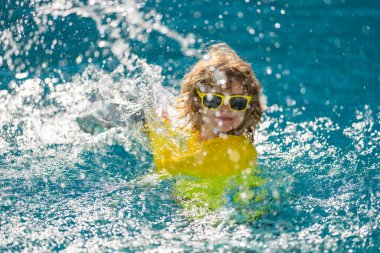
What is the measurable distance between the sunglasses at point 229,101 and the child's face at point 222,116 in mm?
29

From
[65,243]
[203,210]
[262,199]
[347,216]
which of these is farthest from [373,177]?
[65,243]

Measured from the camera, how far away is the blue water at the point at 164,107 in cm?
293

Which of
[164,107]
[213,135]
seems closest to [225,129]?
[213,135]

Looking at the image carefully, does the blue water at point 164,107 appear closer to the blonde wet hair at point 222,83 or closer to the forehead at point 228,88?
the blonde wet hair at point 222,83

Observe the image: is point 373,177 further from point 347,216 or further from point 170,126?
point 170,126

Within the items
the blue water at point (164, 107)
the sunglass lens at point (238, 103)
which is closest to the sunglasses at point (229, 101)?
the sunglass lens at point (238, 103)

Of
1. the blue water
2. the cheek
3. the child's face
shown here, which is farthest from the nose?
the blue water

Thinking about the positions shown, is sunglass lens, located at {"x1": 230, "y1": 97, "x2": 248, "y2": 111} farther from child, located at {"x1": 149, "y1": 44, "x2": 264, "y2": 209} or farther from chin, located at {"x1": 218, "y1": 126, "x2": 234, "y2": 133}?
chin, located at {"x1": 218, "y1": 126, "x2": 234, "y2": 133}

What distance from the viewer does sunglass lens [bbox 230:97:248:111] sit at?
120 inches

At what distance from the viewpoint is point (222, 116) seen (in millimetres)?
3158

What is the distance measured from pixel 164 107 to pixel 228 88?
34.9 inches

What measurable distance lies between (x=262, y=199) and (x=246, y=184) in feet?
0.39

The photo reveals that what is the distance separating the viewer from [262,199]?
314 centimetres

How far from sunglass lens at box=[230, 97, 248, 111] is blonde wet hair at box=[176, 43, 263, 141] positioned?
11 cm
